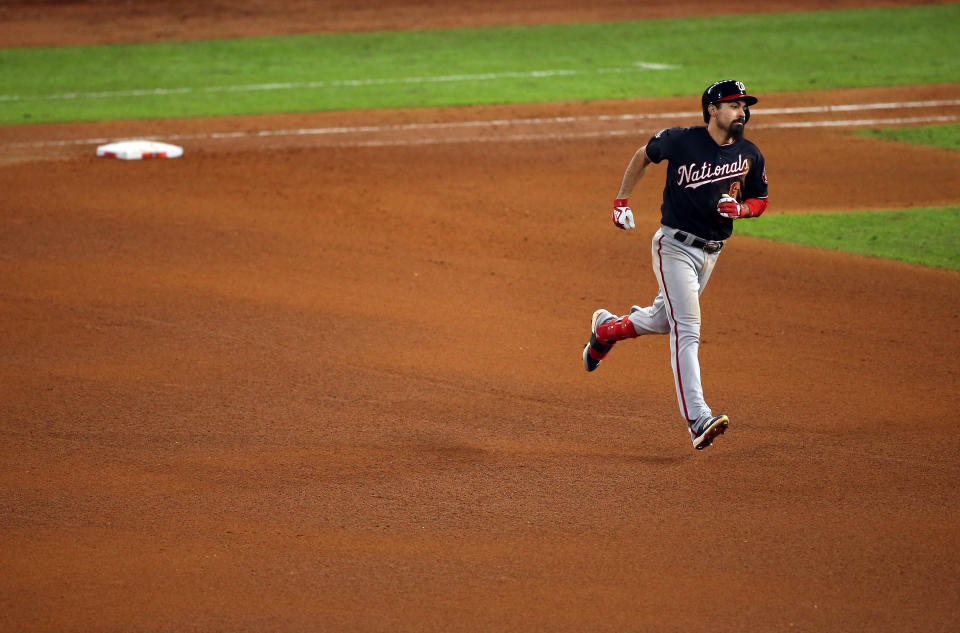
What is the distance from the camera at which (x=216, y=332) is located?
9203 mm

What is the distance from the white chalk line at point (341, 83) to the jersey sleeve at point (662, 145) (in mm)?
13564

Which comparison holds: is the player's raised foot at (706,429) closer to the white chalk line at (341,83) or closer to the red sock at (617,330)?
the red sock at (617,330)

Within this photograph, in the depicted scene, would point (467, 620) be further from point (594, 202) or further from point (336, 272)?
point (594, 202)

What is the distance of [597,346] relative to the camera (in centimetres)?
797

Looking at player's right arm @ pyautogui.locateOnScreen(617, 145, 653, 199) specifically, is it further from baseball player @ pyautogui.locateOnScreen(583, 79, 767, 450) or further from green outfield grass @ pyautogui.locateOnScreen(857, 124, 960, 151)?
green outfield grass @ pyautogui.locateOnScreen(857, 124, 960, 151)

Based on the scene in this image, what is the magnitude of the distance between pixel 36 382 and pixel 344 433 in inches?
97.8

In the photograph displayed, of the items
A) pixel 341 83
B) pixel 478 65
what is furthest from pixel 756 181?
pixel 478 65

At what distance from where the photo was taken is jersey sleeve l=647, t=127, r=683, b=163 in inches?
276

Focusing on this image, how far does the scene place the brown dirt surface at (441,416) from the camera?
5.58m

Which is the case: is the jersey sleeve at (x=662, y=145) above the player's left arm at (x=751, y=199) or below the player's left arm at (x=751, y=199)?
above

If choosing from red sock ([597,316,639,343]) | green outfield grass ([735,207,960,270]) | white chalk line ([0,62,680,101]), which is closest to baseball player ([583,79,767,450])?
red sock ([597,316,639,343])

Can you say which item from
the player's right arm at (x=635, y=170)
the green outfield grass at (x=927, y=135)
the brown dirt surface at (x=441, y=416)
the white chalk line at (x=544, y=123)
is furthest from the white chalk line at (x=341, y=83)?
the player's right arm at (x=635, y=170)

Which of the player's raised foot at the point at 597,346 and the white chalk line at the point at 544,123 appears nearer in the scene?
the player's raised foot at the point at 597,346

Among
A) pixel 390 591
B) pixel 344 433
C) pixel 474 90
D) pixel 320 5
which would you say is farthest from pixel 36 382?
pixel 320 5
